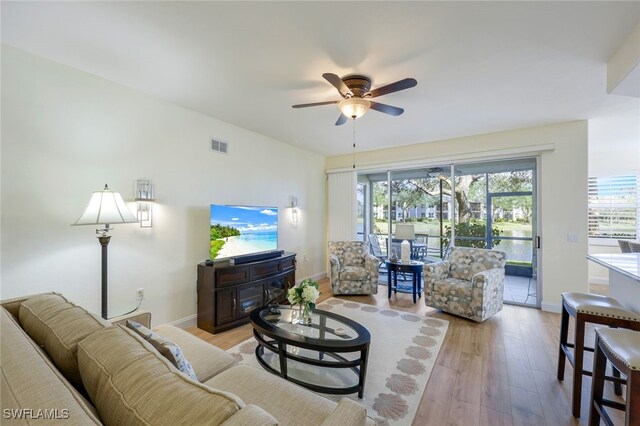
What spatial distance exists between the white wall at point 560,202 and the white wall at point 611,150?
45 centimetres

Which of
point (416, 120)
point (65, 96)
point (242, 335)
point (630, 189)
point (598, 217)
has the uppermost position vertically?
point (416, 120)

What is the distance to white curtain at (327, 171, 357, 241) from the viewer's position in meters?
5.72

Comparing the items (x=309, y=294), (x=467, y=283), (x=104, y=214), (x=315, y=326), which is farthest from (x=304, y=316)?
(x=467, y=283)

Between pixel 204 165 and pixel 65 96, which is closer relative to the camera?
pixel 65 96

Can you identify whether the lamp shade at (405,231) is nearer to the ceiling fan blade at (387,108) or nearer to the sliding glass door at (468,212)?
the sliding glass door at (468,212)

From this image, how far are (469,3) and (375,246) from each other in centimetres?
442

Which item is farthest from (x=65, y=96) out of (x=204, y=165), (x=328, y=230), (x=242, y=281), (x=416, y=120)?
(x=328, y=230)

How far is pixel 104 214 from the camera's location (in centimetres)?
226

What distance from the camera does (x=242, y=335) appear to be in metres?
3.09

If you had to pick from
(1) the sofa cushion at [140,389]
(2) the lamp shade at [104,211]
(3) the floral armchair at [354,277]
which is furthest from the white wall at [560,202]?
(2) the lamp shade at [104,211]

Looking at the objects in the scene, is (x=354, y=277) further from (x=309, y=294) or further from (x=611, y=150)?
(x=611, y=150)

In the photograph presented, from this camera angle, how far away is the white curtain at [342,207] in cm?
572

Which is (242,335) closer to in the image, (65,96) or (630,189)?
(65,96)

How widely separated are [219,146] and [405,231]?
3.34 m
